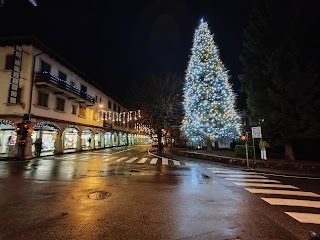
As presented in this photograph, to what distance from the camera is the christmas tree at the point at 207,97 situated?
22094 mm

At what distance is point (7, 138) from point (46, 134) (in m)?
4.26

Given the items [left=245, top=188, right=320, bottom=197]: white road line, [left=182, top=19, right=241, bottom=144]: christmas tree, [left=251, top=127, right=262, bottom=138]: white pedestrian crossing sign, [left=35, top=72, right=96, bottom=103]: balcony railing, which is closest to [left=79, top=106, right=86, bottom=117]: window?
[left=35, top=72, right=96, bottom=103]: balcony railing

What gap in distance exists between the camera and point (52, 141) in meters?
27.1

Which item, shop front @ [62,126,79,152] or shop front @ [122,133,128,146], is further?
shop front @ [122,133,128,146]

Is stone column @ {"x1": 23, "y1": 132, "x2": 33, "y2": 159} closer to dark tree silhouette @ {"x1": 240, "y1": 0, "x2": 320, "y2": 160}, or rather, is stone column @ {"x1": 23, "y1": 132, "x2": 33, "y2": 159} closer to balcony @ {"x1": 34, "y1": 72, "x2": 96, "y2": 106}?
balcony @ {"x1": 34, "y1": 72, "x2": 96, "y2": 106}

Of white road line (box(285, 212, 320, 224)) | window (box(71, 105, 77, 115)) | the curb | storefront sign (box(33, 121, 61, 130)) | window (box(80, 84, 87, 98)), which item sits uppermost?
window (box(80, 84, 87, 98))

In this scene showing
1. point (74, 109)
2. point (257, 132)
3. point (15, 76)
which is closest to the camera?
point (257, 132)

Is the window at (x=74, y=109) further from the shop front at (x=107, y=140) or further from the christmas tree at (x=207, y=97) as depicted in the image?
the christmas tree at (x=207, y=97)

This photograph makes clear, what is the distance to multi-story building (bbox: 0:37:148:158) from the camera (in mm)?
19938

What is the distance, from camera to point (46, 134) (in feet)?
83.1

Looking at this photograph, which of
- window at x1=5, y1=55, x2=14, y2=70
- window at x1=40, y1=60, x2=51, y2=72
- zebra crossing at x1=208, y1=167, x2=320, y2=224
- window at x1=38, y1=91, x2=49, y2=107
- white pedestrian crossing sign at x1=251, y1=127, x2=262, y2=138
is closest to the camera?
zebra crossing at x1=208, y1=167, x2=320, y2=224

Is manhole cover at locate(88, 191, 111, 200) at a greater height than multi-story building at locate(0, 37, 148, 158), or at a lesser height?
lesser

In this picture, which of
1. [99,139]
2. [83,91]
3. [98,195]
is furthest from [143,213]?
[99,139]

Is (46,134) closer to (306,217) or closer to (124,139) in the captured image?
(306,217)
